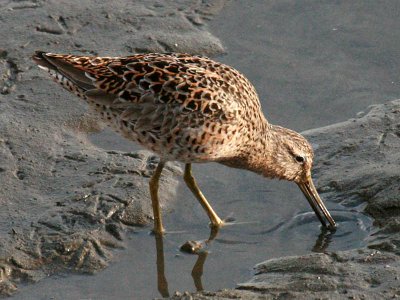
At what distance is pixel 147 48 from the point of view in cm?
975

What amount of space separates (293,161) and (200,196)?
2.56 feet

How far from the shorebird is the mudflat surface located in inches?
12.4

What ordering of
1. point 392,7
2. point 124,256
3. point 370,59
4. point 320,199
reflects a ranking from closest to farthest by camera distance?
point 124,256
point 320,199
point 370,59
point 392,7

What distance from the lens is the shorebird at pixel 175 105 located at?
7117mm

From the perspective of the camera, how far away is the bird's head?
7.82m

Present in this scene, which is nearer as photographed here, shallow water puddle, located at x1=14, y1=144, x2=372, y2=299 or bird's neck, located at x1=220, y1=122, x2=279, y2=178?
shallow water puddle, located at x1=14, y1=144, x2=372, y2=299

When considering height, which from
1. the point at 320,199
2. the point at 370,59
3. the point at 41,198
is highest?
the point at 370,59

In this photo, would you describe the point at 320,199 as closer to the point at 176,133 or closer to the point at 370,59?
the point at 176,133

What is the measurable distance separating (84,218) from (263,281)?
152 centimetres

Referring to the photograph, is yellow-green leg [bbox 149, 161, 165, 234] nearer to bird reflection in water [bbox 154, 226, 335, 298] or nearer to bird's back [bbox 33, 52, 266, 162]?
bird reflection in water [bbox 154, 226, 335, 298]

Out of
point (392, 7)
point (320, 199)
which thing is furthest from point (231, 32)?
point (320, 199)

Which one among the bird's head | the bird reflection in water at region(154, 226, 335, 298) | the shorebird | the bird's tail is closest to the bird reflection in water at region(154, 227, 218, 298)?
the bird reflection in water at region(154, 226, 335, 298)

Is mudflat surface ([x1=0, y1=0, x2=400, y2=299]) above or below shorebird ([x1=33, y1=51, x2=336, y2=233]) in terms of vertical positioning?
below

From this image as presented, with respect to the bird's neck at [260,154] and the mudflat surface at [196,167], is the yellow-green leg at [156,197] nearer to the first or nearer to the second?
the mudflat surface at [196,167]
